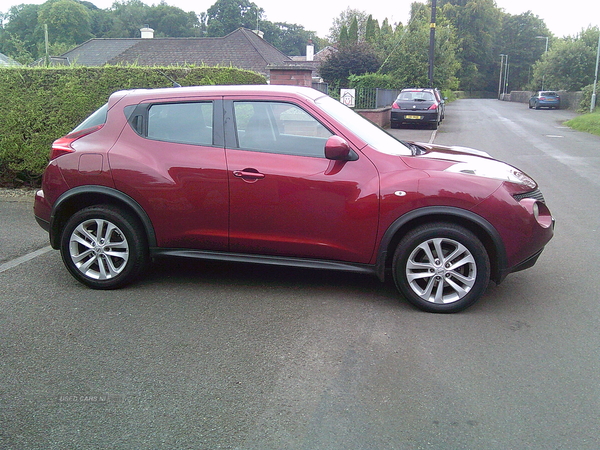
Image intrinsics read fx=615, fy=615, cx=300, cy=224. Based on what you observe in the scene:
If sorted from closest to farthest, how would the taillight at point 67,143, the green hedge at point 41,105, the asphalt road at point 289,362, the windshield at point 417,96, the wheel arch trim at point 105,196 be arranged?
the asphalt road at point 289,362
the wheel arch trim at point 105,196
the taillight at point 67,143
the green hedge at point 41,105
the windshield at point 417,96

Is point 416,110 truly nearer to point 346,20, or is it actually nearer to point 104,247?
point 104,247

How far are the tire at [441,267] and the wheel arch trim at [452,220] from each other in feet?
0.21

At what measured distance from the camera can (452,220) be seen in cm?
484

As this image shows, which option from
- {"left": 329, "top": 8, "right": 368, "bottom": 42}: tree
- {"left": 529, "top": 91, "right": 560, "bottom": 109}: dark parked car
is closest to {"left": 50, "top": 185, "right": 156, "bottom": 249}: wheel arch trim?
{"left": 529, "top": 91, "right": 560, "bottom": 109}: dark parked car

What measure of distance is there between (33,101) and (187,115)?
518cm

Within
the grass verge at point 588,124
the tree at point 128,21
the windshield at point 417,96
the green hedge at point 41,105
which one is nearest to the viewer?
the green hedge at point 41,105

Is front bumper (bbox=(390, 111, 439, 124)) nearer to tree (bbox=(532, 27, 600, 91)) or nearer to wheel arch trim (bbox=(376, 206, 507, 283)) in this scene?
wheel arch trim (bbox=(376, 206, 507, 283))

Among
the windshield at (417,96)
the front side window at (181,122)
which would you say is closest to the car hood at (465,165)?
the front side window at (181,122)

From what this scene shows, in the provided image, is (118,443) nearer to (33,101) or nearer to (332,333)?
(332,333)

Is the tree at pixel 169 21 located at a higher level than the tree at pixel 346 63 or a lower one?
higher

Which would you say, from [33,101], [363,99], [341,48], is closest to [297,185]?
[33,101]

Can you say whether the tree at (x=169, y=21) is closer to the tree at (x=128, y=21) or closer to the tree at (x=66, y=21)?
the tree at (x=128, y=21)

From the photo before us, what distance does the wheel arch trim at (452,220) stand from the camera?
474 cm

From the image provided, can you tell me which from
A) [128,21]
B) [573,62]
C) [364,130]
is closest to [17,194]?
[364,130]
